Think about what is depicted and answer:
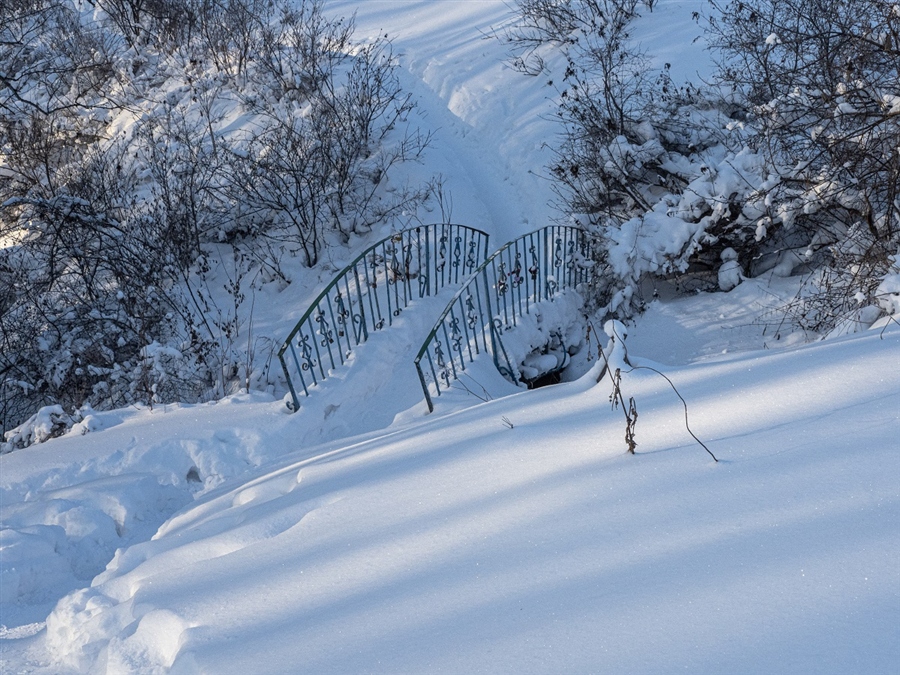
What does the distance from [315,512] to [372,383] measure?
3.19m

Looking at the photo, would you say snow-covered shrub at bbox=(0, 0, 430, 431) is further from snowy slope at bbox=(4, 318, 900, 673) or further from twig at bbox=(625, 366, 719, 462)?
twig at bbox=(625, 366, 719, 462)

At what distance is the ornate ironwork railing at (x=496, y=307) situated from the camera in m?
6.33

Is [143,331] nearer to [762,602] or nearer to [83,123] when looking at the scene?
[83,123]

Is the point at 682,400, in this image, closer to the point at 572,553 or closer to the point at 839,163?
the point at 572,553

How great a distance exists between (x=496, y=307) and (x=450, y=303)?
5.82ft

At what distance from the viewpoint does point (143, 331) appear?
845 cm

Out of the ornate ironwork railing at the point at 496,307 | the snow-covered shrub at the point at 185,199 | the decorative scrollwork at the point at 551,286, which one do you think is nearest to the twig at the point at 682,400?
the ornate ironwork railing at the point at 496,307

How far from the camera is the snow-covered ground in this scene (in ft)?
7.04

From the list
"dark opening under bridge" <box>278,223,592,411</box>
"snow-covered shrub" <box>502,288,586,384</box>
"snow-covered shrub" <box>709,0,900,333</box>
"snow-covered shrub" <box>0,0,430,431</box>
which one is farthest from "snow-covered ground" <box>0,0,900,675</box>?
"snow-covered shrub" <box>0,0,430,431</box>

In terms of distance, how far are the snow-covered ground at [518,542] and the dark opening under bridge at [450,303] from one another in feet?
4.65

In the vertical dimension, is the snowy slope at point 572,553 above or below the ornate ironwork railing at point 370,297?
above

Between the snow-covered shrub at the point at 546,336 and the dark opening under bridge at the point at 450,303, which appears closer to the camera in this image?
the dark opening under bridge at the point at 450,303

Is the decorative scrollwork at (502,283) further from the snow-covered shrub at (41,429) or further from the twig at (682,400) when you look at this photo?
the snow-covered shrub at (41,429)

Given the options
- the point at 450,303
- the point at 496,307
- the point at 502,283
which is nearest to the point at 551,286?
the point at 496,307
